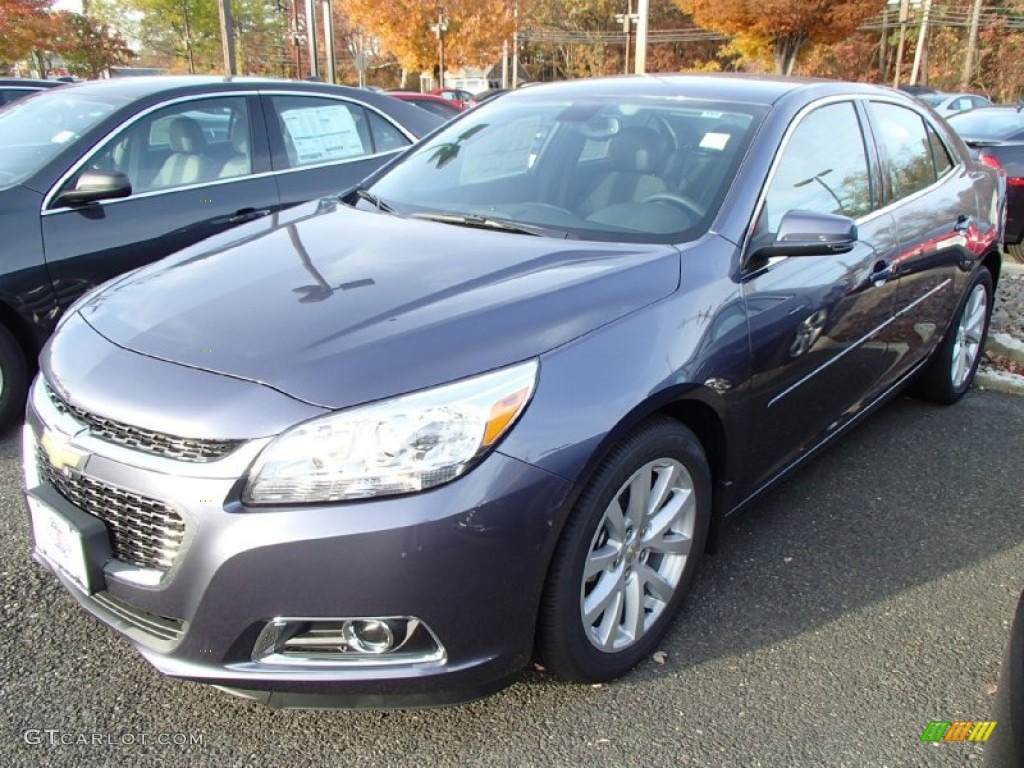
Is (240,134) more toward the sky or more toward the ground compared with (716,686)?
more toward the sky

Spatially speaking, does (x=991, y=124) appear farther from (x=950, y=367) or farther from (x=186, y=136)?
(x=186, y=136)

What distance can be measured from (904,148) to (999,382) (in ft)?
5.75

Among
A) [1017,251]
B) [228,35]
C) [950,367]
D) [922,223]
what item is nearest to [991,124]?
[1017,251]

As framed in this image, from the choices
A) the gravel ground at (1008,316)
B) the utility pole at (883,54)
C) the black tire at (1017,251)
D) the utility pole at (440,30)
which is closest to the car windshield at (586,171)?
the gravel ground at (1008,316)

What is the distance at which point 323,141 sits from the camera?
5191 millimetres

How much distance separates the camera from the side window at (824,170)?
2.96 m

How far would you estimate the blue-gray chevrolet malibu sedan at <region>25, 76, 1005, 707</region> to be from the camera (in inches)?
74.7

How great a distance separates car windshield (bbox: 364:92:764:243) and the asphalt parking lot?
1.26m

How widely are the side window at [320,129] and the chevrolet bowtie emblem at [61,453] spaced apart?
310 centimetres

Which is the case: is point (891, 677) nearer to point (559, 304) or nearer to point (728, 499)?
point (728, 499)

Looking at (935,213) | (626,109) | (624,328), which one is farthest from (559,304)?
→ (935,213)

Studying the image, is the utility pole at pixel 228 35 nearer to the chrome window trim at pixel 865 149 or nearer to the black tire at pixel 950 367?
the chrome window trim at pixel 865 149

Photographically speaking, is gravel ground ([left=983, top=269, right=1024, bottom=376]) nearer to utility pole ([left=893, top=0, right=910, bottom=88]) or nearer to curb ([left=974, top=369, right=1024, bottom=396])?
curb ([left=974, top=369, right=1024, bottom=396])

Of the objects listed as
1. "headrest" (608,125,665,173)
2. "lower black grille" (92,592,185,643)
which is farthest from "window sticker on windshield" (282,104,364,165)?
"lower black grille" (92,592,185,643)
